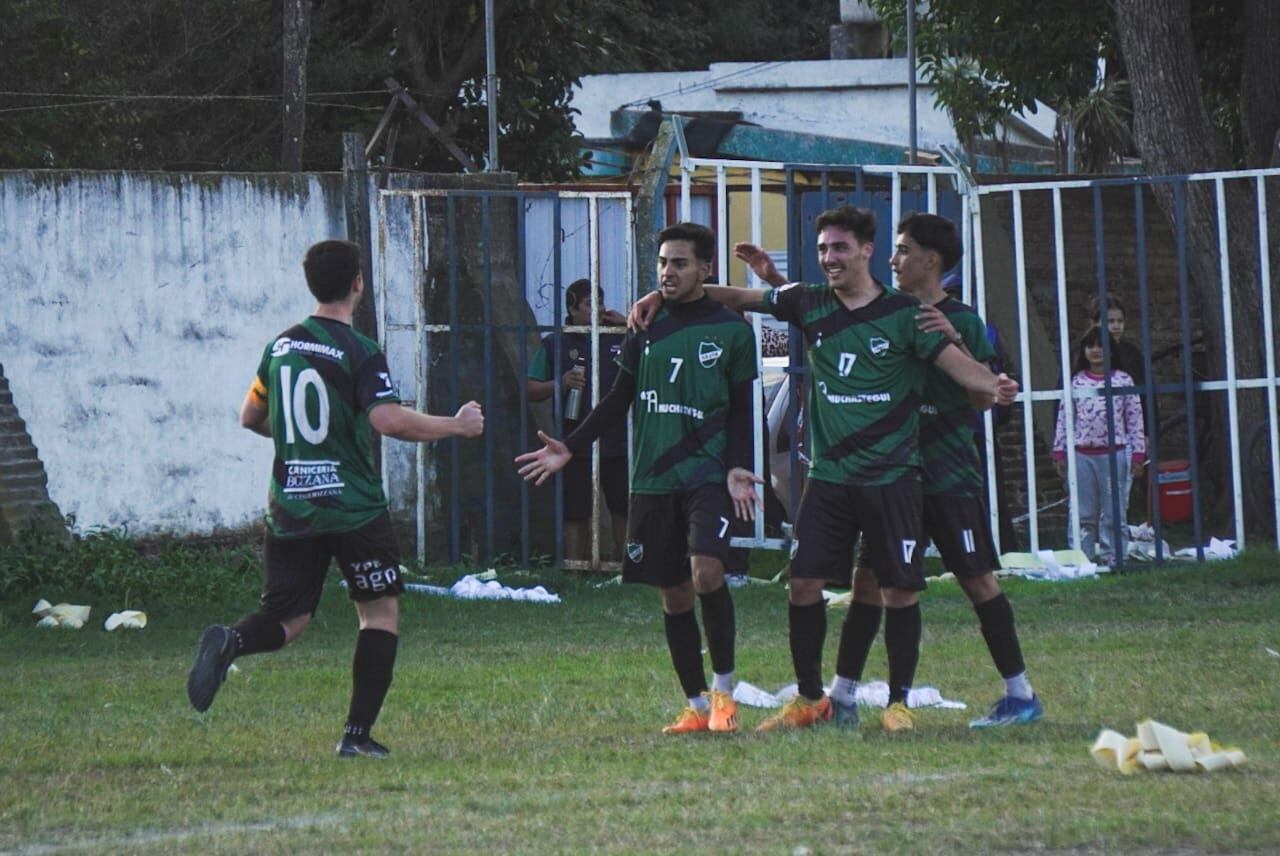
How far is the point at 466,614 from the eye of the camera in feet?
40.1

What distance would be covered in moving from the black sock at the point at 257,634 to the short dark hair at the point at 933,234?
2.80 m

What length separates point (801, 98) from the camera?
33781mm

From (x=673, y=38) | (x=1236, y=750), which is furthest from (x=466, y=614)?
(x=673, y=38)

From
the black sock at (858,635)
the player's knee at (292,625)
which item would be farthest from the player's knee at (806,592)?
the player's knee at (292,625)

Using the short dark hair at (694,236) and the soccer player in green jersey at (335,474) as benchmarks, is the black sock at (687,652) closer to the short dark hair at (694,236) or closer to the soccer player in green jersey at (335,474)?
the soccer player in green jersey at (335,474)

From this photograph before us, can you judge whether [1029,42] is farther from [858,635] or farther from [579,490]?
[858,635]

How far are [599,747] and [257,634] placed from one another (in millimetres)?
1286

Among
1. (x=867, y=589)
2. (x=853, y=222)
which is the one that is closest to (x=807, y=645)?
(x=867, y=589)

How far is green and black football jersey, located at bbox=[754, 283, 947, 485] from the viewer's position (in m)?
7.70

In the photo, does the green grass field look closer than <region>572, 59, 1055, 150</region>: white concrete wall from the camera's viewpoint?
Yes

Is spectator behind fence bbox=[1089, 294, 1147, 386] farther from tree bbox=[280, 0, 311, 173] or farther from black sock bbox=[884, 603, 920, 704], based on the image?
tree bbox=[280, 0, 311, 173]

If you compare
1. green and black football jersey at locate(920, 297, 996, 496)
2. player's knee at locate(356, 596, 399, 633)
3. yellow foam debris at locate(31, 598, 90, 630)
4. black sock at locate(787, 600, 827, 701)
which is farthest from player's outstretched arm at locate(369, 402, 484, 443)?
yellow foam debris at locate(31, 598, 90, 630)

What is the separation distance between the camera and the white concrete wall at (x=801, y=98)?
32.8 meters

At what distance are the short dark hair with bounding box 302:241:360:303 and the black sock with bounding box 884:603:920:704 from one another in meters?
2.37
